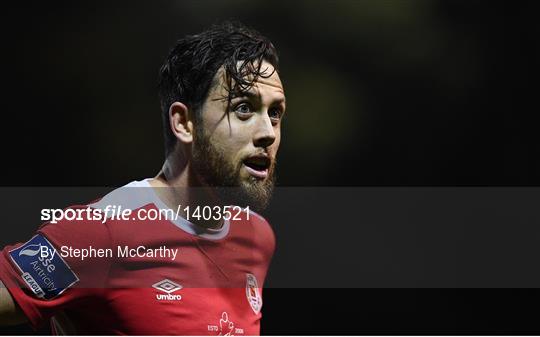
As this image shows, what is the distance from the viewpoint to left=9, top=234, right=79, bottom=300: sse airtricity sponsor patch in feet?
7.55

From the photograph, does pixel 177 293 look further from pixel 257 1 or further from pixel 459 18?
pixel 459 18

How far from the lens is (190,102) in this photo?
260 centimetres

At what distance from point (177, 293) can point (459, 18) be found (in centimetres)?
282

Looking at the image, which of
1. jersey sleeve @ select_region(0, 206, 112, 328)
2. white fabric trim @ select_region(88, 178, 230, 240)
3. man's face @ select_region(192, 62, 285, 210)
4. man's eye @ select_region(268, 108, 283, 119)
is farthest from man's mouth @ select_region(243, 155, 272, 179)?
jersey sleeve @ select_region(0, 206, 112, 328)

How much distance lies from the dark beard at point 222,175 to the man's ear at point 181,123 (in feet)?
0.11

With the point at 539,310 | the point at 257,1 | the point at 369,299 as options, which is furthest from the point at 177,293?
the point at 539,310

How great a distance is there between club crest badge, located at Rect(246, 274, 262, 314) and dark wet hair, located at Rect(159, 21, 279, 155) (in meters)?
0.53

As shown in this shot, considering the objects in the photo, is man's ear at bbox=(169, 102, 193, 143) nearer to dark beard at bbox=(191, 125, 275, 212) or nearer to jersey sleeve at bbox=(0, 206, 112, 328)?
→ dark beard at bbox=(191, 125, 275, 212)

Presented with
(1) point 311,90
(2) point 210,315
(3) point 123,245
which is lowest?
(2) point 210,315

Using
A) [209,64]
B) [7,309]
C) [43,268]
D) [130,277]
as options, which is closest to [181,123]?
[209,64]

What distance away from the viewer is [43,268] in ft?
7.59

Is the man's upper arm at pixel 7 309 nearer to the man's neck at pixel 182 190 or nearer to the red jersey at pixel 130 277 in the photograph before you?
the red jersey at pixel 130 277

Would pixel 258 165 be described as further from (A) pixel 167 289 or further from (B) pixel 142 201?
(A) pixel 167 289

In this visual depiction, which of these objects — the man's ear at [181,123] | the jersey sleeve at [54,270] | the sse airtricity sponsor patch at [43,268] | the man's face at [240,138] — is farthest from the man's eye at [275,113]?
the sse airtricity sponsor patch at [43,268]
